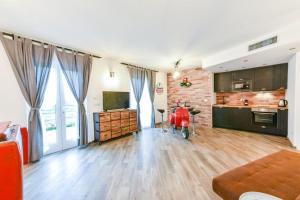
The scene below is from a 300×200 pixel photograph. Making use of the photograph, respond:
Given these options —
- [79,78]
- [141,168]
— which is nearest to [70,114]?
[79,78]

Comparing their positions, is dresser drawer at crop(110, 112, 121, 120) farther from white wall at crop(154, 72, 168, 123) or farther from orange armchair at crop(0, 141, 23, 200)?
orange armchair at crop(0, 141, 23, 200)

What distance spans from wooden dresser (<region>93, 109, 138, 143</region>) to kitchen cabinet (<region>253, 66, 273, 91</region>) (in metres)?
4.55

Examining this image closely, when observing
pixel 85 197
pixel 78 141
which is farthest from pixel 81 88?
pixel 85 197

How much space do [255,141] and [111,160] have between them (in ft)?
13.4

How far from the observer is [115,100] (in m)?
4.94

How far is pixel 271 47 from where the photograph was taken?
3242mm

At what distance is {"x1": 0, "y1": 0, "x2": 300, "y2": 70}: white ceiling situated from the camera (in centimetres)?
211

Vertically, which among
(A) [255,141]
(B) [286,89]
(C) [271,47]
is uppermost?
(C) [271,47]

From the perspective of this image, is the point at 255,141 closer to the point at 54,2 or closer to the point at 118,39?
the point at 118,39

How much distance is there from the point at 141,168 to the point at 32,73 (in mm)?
3066

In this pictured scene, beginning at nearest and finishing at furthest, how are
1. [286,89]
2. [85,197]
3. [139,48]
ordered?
1. [85,197]
2. [139,48]
3. [286,89]

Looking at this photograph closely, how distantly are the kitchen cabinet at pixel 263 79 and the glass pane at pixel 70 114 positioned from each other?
241 inches

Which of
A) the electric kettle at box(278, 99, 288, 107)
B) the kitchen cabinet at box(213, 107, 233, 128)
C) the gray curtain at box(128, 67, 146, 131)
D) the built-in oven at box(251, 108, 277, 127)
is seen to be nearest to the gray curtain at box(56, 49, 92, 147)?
the gray curtain at box(128, 67, 146, 131)

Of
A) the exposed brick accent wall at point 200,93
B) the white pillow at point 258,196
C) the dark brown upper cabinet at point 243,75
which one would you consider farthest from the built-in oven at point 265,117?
the white pillow at point 258,196
